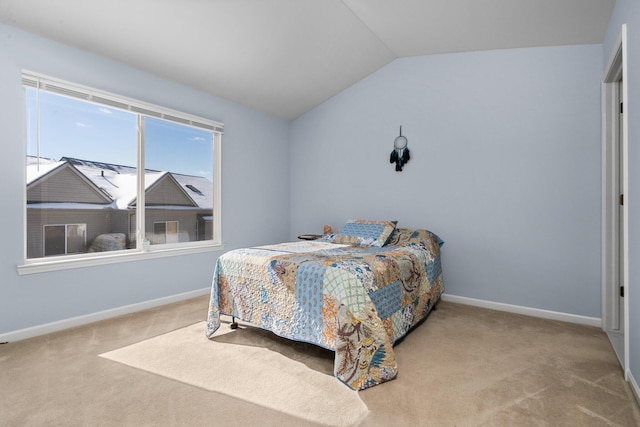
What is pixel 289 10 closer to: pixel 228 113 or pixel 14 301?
pixel 228 113

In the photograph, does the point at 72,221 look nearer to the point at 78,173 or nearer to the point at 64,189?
the point at 64,189

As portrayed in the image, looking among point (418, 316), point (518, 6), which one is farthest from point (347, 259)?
point (518, 6)

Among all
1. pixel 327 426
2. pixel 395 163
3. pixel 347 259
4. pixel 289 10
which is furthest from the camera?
pixel 395 163

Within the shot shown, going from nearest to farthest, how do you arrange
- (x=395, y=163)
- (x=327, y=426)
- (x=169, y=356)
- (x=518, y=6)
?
(x=327, y=426) < (x=169, y=356) < (x=518, y=6) < (x=395, y=163)

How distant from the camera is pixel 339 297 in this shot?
200 centimetres

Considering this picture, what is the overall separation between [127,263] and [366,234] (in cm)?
231

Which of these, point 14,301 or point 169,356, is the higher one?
point 14,301

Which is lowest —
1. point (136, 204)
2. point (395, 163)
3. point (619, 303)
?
point (619, 303)

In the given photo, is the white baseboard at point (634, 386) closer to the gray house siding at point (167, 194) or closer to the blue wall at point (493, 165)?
the blue wall at point (493, 165)

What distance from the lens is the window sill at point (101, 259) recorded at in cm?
260

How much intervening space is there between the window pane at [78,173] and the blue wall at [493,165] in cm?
251

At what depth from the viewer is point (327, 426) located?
5.12 feet

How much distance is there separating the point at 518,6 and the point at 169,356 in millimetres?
3646

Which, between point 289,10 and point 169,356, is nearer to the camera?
point 169,356
